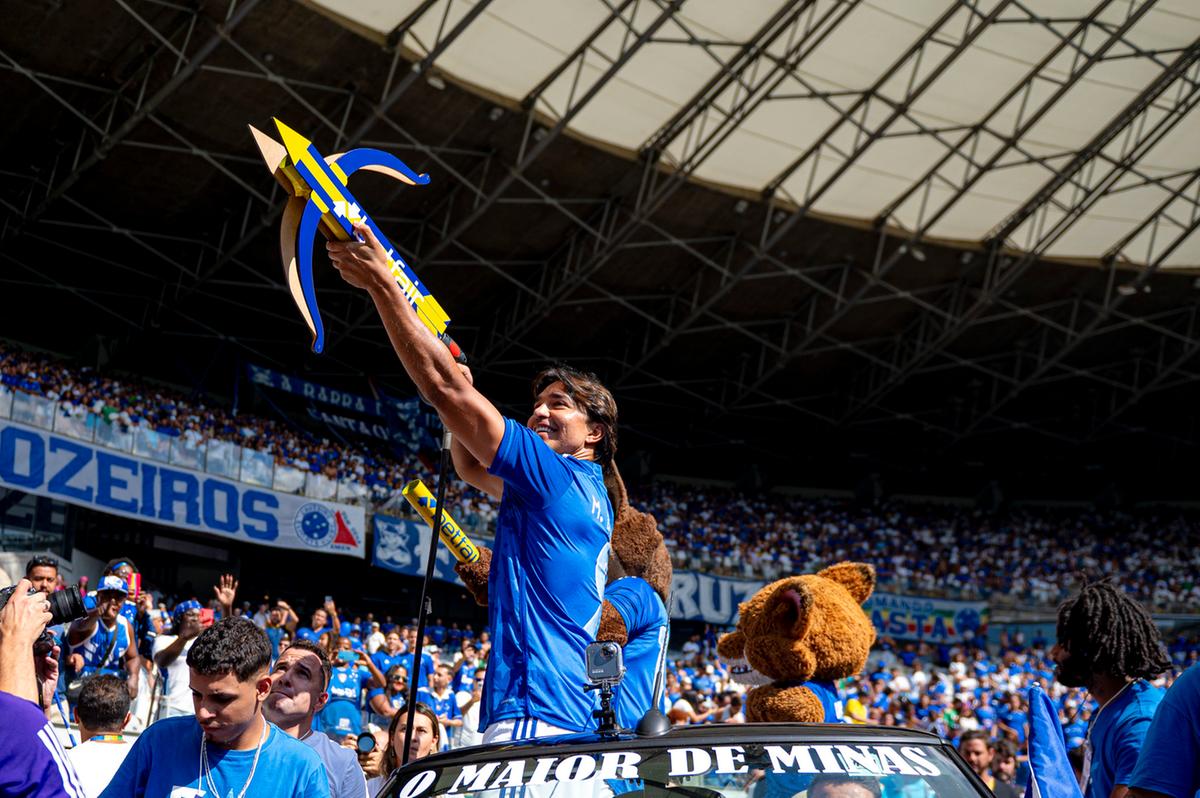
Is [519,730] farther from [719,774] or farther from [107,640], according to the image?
[107,640]

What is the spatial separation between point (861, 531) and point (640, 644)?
106 feet

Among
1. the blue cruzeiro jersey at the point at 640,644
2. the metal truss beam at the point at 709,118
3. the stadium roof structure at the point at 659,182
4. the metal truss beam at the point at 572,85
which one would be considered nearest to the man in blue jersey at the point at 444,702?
the blue cruzeiro jersey at the point at 640,644

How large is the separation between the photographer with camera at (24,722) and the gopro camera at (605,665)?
4.08ft

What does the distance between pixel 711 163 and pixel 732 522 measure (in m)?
14.0

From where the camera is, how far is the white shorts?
10.1 feet

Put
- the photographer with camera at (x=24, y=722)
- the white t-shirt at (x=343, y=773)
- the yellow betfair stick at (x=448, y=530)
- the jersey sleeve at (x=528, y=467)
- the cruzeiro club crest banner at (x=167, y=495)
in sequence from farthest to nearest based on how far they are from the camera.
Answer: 1. the cruzeiro club crest banner at (x=167, y=495)
2. the yellow betfair stick at (x=448, y=530)
3. the white t-shirt at (x=343, y=773)
4. the jersey sleeve at (x=528, y=467)
5. the photographer with camera at (x=24, y=722)

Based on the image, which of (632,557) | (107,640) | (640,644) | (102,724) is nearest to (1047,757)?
(640,644)

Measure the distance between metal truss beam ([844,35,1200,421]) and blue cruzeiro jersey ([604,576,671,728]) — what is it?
20.9 metres

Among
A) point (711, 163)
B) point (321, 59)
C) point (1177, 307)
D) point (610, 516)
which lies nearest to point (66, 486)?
point (321, 59)

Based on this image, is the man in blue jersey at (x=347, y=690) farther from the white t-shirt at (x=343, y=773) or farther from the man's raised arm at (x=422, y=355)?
the man's raised arm at (x=422, y=355)

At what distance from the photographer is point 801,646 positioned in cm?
555

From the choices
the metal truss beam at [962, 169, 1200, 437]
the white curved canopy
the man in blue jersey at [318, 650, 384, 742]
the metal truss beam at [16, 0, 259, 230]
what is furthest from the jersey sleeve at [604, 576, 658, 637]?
the metal truss beam at [962, 169, 1200, 437]

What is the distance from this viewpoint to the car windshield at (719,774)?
252 cm

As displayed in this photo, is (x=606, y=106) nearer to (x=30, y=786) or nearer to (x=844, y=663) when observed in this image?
(x=844, y=663)
